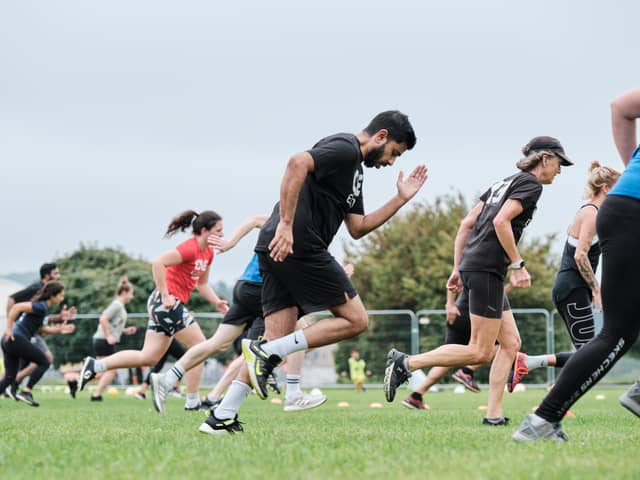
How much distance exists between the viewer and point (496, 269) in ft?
24.1

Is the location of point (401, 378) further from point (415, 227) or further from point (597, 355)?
point (415, 227)

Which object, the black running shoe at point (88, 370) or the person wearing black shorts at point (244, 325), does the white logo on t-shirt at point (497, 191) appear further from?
the black running shoe at point (88, 370)

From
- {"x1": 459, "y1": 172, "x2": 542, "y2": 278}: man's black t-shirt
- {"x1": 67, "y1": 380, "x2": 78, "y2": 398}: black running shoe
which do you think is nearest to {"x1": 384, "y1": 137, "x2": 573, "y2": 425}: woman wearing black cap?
{"x1": 459, "y1": 172, "x2": 542, "y2": 278}: man's black t-shirt

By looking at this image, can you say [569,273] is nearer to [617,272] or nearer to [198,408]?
[617,272]

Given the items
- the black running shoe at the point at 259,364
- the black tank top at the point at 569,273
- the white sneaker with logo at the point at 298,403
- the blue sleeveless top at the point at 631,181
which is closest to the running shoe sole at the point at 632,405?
the blue sleeveless top at the point at 631,181

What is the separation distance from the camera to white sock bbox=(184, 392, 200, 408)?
37.4ft

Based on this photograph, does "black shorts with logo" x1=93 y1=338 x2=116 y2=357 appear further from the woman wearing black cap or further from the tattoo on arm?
the tattoo on arm

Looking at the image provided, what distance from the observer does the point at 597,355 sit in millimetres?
4836

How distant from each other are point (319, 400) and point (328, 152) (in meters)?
3.98

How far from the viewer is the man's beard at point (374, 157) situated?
238 inches

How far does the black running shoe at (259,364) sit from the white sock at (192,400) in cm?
579

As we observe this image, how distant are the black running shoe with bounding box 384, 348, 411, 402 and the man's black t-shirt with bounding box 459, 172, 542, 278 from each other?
0.94m

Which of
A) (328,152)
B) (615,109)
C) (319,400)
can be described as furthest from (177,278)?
(615,109)

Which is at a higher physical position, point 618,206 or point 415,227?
point 618,206
